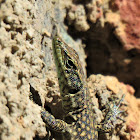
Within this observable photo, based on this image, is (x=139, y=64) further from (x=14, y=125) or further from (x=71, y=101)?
(x=14, y=125)

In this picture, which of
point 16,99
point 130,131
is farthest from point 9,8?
point 130,131

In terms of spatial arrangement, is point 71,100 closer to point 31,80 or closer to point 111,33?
point 31,80

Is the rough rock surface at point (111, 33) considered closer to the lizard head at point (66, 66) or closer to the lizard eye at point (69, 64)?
the lizard head at point (66, 66)

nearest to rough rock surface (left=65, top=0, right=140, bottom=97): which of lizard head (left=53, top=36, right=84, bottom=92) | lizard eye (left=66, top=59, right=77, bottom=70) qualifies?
lizard head (left=53, top=36, right=84, bottom=92)

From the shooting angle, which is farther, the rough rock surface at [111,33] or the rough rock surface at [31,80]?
the rough rock surface at [111,33]

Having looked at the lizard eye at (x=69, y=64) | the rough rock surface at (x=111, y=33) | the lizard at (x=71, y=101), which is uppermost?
the rough rock surface at (x=111, y=33)

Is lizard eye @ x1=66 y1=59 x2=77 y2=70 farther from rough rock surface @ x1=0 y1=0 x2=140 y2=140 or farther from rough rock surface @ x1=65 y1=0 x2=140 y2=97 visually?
rough rock surface @ x1=65 y1=0 x2=140 y2=97

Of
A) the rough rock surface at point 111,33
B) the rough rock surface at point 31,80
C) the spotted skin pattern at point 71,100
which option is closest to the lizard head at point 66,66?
the spotted skin pattern at point 71,100
